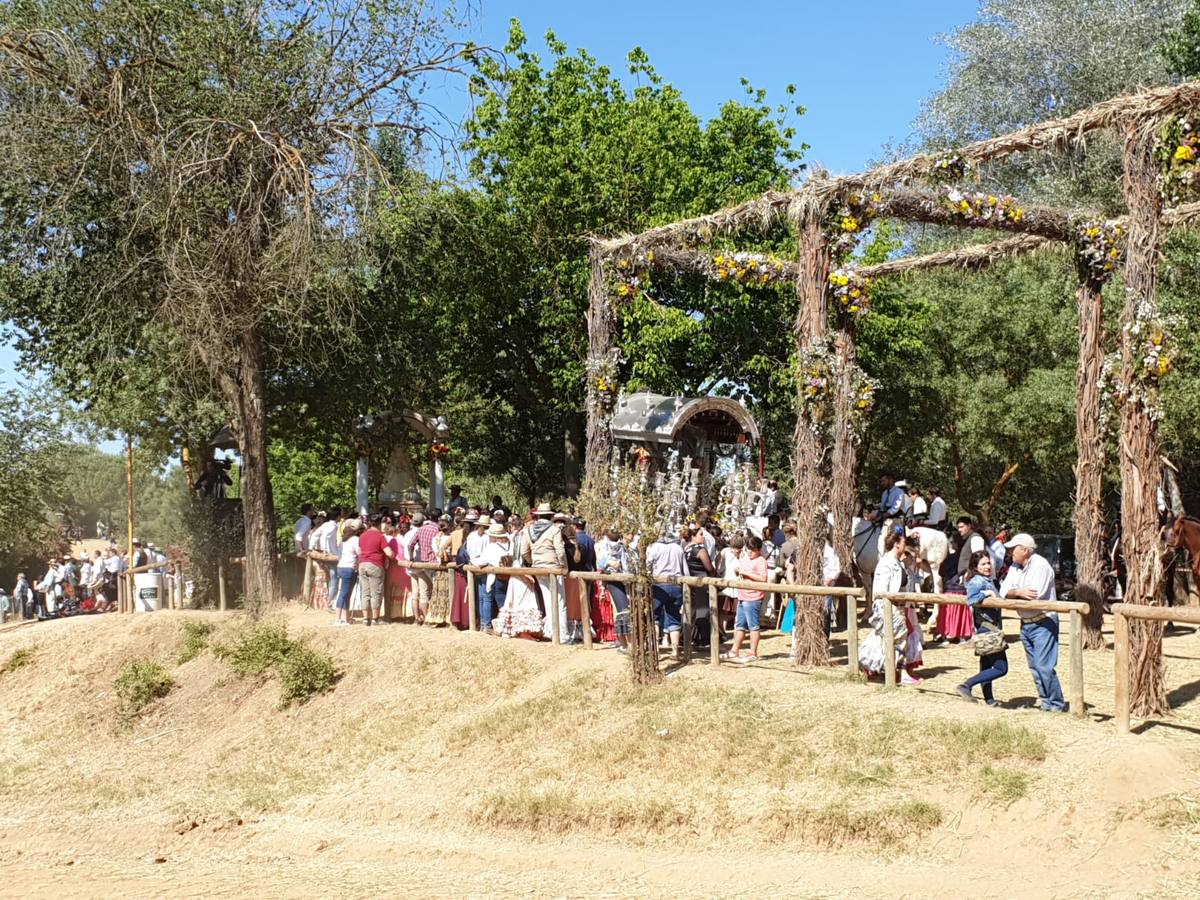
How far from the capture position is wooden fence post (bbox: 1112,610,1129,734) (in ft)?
38.2

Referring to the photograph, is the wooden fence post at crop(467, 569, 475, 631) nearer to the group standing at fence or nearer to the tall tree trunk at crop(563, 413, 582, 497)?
the group standing at fence

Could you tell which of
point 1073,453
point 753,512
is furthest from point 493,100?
point 1073,453

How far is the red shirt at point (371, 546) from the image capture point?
768 inches

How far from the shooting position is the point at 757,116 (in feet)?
101

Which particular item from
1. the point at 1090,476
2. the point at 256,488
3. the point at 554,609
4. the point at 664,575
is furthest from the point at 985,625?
the point at 256,488

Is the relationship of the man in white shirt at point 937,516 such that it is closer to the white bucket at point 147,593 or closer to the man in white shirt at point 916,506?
the man in white shirt at point 916,506

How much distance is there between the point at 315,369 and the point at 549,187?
7155mm

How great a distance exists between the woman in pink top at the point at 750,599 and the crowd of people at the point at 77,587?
16766 millimetres

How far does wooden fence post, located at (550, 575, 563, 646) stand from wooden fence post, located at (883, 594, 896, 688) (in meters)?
4.89

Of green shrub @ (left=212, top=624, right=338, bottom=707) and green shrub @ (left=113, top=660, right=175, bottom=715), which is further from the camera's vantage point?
green shrub @ (left=113, top=660, right=175, bottom=715)

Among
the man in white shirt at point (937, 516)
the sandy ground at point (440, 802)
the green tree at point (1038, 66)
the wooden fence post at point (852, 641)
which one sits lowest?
the sandy ground at point (440, 802)

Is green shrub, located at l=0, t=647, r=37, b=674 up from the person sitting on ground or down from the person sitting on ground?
down

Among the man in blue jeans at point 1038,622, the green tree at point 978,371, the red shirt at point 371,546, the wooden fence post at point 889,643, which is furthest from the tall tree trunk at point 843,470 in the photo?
the green tree at point 978,371

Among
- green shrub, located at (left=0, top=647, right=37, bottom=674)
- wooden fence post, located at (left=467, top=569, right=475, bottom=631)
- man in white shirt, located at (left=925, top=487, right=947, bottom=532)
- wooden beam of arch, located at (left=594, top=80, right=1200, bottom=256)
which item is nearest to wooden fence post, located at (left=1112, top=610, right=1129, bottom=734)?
wooden beam of arch, located at (left=594, top=80, right=1200, bottom=256)
